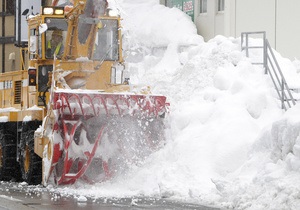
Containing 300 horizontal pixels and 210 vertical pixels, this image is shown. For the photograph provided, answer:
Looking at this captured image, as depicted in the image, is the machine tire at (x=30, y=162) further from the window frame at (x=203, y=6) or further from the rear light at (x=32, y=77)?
the window frame at (x=203, y=6)

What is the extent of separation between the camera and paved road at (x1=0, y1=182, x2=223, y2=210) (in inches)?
522

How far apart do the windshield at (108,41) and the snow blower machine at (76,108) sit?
0.07 ft

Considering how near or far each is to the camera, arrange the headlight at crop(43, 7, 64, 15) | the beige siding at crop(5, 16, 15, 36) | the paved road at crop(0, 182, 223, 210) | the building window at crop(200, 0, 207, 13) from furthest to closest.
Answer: the beige siding at crop(5, 16, 15, 36) < the building window at crop(200, 0, 207, 13) < the headlight at crop(43, 7, 64, 15) < the paved road at crop(0, 182, 223, 210)

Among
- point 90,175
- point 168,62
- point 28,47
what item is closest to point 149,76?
point 168,62

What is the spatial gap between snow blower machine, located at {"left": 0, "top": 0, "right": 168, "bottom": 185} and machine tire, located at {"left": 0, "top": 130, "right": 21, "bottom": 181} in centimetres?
2

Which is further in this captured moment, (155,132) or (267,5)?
(267,5)

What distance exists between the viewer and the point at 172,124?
60.2 feet

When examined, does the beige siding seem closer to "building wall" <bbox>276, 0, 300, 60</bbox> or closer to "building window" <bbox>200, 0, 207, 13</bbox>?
"building window" <bbox>200, 0, 207, 13</bbox>

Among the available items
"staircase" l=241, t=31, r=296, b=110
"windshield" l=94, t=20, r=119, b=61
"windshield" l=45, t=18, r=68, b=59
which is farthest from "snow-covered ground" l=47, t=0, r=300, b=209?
"windshield" l=45, t=18, r=68, b=59

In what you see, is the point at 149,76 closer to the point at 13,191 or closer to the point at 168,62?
the point at 168,62

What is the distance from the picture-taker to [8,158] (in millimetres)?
19750

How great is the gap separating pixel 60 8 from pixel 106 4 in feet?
4.69

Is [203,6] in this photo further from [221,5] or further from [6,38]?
[6,38]

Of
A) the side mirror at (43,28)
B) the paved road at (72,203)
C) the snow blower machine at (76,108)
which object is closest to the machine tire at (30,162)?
the snow blower machine at (76,108)
